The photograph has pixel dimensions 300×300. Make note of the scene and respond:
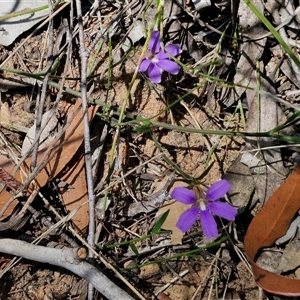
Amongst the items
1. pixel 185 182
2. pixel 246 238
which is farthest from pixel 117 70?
pixel 246 238

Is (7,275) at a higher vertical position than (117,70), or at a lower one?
lower

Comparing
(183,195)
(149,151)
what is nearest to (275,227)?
(183,195)

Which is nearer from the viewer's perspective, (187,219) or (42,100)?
(187,219)

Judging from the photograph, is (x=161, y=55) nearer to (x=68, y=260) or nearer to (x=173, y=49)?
(x=173, y=49)

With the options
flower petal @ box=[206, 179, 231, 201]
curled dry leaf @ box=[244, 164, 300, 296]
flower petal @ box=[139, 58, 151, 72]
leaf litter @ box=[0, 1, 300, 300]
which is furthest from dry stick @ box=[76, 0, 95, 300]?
curled dry leaf @ box=[244, 164, 300, 296]

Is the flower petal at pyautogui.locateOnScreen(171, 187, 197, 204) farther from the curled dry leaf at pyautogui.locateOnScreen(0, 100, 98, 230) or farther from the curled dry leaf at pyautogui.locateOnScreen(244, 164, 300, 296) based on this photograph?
the curled dry leaf at pyautogui.locateOnScreen(0, 100, 98, 230)

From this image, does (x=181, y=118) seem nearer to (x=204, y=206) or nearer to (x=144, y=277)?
(x=204, y=206)

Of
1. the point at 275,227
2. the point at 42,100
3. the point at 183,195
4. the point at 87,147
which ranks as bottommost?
the point at 275,227

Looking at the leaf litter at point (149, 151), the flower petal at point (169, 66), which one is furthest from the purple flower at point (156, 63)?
the leaf litter at point (149, 151)
